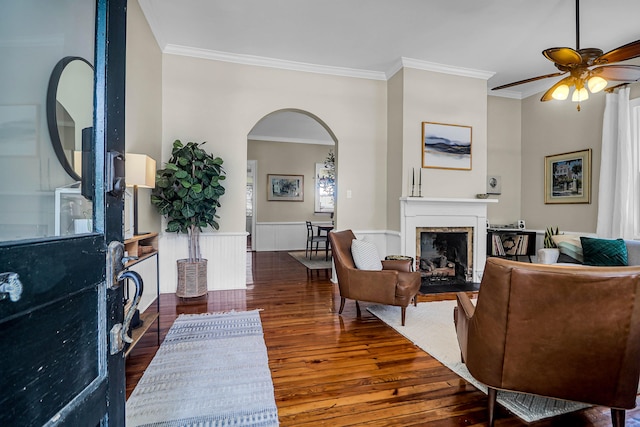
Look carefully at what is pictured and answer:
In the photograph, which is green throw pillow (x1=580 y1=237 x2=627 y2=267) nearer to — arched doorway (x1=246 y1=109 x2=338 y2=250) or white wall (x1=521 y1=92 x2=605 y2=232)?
white wall (x1=521 y1=92 x2=605 y2=232)

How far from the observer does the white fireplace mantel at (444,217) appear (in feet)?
14.6

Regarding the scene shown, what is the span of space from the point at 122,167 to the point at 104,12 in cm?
37

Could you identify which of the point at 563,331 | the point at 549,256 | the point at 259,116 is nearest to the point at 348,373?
the point at 563,331

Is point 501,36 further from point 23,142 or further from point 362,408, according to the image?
point 23,142

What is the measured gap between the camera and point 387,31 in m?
3.73

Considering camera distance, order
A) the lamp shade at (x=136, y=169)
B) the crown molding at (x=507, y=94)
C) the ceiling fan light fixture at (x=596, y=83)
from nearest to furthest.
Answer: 1. the lamp shade at (x=136, y=169)
2. the ceiling fan light fixture at (x=596, y=83)
3. the crown molding at (x=507, y=94)

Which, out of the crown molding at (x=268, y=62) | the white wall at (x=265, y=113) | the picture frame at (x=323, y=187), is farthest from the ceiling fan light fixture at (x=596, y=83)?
the picture frame at (x=323, y=187)

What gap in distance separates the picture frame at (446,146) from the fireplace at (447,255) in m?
0.96

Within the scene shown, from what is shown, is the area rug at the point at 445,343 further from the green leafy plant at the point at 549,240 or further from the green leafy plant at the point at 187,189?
the green leafy plant at the point at 187,189

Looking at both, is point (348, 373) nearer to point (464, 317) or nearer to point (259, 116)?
point (464, 317)

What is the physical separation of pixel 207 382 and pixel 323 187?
711 centimetres

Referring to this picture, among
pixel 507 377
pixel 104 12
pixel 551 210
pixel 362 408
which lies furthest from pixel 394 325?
pixel 551 210

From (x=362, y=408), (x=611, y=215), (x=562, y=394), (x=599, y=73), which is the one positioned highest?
(x=599, y=73)

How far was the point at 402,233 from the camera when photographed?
4449mm
